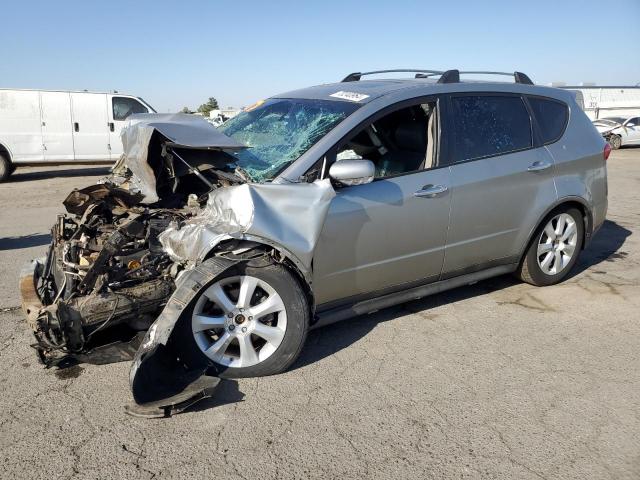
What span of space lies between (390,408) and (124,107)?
1265cm

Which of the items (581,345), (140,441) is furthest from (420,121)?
(140,441)

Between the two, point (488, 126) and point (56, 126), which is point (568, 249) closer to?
point (488, 126)

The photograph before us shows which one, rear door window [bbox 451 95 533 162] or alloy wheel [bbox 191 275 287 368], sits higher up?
rear door window [bbox 451 95 533 162]

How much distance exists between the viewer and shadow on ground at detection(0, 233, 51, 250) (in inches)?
248

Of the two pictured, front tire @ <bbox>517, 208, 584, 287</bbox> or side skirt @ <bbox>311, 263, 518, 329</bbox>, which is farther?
front tire @ <bbox>517, 208, 584, 287</bbox>

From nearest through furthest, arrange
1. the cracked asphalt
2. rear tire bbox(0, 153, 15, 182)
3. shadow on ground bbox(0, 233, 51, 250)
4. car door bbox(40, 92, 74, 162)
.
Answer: the cracked asphalt, shadow on ground bbox(0, 233, 51, 250), rear tire bbox(0, 153, 15, 182), car door bbox(40, 92, 74, 162)

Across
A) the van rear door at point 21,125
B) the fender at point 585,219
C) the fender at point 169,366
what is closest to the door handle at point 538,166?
the fender at point 585,219

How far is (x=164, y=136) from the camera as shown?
355 cm

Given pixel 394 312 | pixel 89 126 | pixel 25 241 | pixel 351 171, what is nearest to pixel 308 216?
pixel 351 171

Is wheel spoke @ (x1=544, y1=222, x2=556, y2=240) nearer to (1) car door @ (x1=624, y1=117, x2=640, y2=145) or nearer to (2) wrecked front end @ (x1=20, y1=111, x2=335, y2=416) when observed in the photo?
(2) wrecked front end @ (x1=20, y1=111, x2=335, y2=416)

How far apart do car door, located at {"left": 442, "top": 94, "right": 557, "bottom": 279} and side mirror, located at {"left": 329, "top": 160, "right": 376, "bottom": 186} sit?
867mm

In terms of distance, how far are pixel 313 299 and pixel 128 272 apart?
1171 mm

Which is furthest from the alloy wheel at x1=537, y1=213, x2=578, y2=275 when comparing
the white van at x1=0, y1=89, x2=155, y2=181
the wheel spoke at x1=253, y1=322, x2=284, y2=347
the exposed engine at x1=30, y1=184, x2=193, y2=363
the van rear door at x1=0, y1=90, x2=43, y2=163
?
the van rear door at x1=0, y1=90, x2=43, y2=163

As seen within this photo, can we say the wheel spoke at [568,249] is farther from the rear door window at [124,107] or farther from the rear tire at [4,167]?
the rear tire at [4,167]
